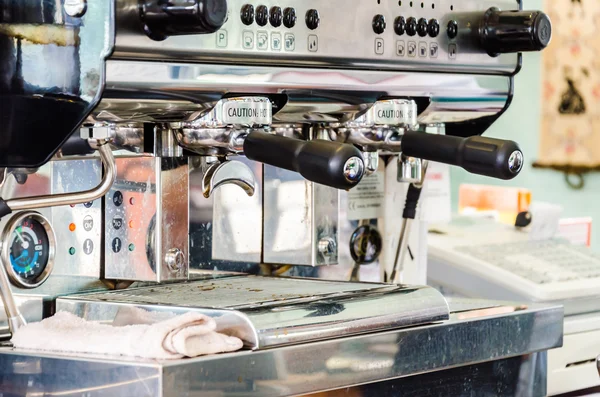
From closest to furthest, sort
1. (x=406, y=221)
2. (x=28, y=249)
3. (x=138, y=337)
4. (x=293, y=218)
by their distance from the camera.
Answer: (x=138, y=337), (x=28, y=249), (x=293, y=218), (x=406, y=221)

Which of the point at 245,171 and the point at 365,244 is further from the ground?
the point at 245,171

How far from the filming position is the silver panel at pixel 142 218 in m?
1.22

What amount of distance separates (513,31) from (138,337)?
625mm

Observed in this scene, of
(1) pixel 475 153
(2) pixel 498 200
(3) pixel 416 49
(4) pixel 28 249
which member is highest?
(3) pixel 416 49

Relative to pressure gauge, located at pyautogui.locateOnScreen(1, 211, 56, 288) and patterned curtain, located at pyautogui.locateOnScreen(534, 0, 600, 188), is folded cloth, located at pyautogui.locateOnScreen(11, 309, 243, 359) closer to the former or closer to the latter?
pressure gauge, located at pyautogui.locateOnScreen(1, 211, 56, 288)

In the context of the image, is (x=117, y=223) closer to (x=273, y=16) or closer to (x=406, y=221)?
(x=273, y=16)

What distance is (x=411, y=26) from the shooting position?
50.3 inches

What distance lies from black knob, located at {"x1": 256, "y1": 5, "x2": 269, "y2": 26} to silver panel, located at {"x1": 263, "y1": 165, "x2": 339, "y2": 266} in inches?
11.9

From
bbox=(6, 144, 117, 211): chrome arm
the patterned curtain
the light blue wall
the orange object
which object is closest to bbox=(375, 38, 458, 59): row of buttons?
bbox=(6, 144, 117, 211): chrome arm

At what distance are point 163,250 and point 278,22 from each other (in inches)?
11.7

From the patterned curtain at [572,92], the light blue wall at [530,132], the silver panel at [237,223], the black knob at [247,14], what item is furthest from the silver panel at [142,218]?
the patterned curtain at [572,92]

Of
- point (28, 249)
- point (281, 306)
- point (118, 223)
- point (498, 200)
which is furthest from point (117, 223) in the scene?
point (498, 200)

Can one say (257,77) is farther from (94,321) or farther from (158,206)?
(94,321)

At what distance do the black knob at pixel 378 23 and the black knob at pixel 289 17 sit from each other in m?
0.13
